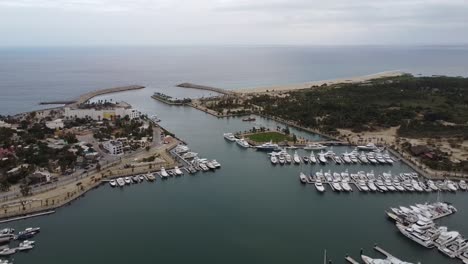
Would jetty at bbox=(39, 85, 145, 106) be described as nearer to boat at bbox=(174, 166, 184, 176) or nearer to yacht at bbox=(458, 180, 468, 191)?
boat at bbox=(174, 166, 184, 176)

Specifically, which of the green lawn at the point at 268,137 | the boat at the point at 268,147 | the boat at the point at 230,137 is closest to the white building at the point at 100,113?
the boat at the point at 230,137

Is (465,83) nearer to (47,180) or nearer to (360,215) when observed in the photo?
(360,215)

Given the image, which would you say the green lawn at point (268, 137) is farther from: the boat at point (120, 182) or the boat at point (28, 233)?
the boat at point (28, 233)

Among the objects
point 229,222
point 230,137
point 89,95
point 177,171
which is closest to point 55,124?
point 230,137

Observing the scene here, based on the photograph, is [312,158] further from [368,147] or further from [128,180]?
[128,180]

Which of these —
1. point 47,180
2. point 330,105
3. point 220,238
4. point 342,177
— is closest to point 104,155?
point 47,180

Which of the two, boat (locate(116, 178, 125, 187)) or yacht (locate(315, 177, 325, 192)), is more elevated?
yacht (locate(315, 177, 325, 192))

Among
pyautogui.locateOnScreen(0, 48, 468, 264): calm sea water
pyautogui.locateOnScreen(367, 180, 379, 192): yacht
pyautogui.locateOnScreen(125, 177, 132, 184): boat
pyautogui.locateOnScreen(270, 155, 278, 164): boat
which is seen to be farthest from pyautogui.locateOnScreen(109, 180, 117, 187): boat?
pyautogui.locateOnScreen(367, 180, 379, 192): yacht
